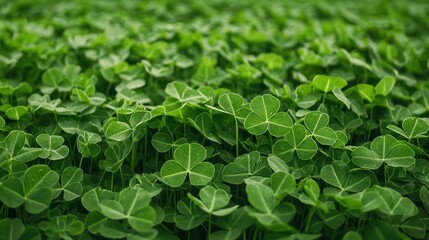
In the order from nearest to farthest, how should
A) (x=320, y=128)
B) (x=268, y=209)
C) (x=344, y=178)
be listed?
(x=268, y=209)
(x=344, y=178)
(x=320, y=128)

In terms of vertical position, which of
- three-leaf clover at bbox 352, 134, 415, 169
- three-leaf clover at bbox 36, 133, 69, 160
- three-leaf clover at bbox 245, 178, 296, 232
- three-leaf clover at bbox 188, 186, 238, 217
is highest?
three-leaf clover at bbox 352, 134, 415, 169

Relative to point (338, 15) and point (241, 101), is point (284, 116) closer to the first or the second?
point (241, 101)

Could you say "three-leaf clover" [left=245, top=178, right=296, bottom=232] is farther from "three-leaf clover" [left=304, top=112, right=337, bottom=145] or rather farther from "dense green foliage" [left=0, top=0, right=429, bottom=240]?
"three-leaf clover" [left=304, top=112, right=337, bottom=145]

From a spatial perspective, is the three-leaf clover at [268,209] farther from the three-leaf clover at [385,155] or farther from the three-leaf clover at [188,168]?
the three-leaf clover at [385,155]

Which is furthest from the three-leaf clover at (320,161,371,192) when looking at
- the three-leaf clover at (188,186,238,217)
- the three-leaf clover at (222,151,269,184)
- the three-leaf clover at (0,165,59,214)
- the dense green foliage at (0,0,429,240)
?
the three-leaf clover at (0,165,59,214)

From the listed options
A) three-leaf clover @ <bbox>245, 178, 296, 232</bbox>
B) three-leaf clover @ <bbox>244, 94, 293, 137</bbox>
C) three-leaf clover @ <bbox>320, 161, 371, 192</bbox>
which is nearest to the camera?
three-leaf clover @ <bbox>245, 178, 296, 232</bbox>

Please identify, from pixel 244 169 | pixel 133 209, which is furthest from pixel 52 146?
pixel 244 169

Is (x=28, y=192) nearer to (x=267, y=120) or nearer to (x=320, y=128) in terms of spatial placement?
(x=267, y=120)
